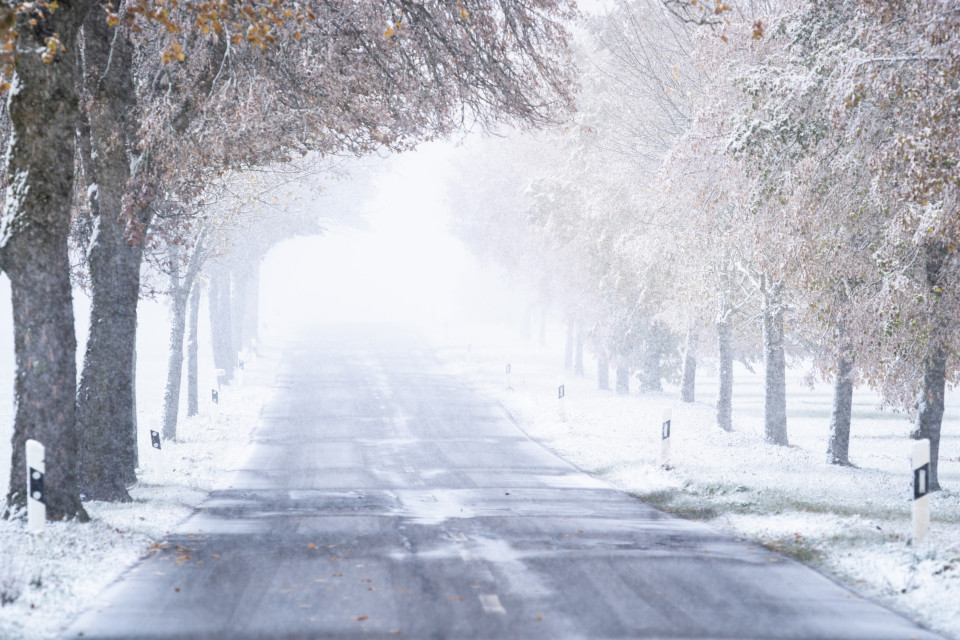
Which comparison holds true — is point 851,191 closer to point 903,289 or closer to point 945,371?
point 903,289

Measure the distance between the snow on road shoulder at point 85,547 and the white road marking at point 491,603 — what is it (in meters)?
3.18

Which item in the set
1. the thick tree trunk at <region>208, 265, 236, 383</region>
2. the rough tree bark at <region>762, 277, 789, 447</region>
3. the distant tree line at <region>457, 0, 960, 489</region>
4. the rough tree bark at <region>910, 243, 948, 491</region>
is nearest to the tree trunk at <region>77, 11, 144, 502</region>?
the distant tree line at <region>457, 0, 960, 489</region>

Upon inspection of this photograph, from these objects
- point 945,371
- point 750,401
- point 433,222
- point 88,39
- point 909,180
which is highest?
point 433,222

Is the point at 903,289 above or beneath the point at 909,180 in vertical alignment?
beneath

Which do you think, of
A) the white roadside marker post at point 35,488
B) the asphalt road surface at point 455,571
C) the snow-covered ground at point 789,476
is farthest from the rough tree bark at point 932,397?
the white roadside marker post at point 35,488

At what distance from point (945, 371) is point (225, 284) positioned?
28253 mm

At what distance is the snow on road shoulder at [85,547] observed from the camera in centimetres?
711

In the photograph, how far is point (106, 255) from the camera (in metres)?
12.5

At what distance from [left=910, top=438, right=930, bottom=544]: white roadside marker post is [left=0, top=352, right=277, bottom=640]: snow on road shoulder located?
7.69 m

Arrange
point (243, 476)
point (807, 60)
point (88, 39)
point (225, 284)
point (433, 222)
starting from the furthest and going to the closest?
1. point (433, 222)
2. point (225, 284)
3. point (243, 476)
4. point (807, 60)
5. point (88, 39)

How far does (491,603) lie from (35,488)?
4.95 m

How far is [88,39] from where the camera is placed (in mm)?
12125

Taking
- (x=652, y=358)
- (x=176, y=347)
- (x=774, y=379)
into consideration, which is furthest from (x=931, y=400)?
(x=652, y=358)

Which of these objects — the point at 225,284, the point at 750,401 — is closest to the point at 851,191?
the point at 750,401
